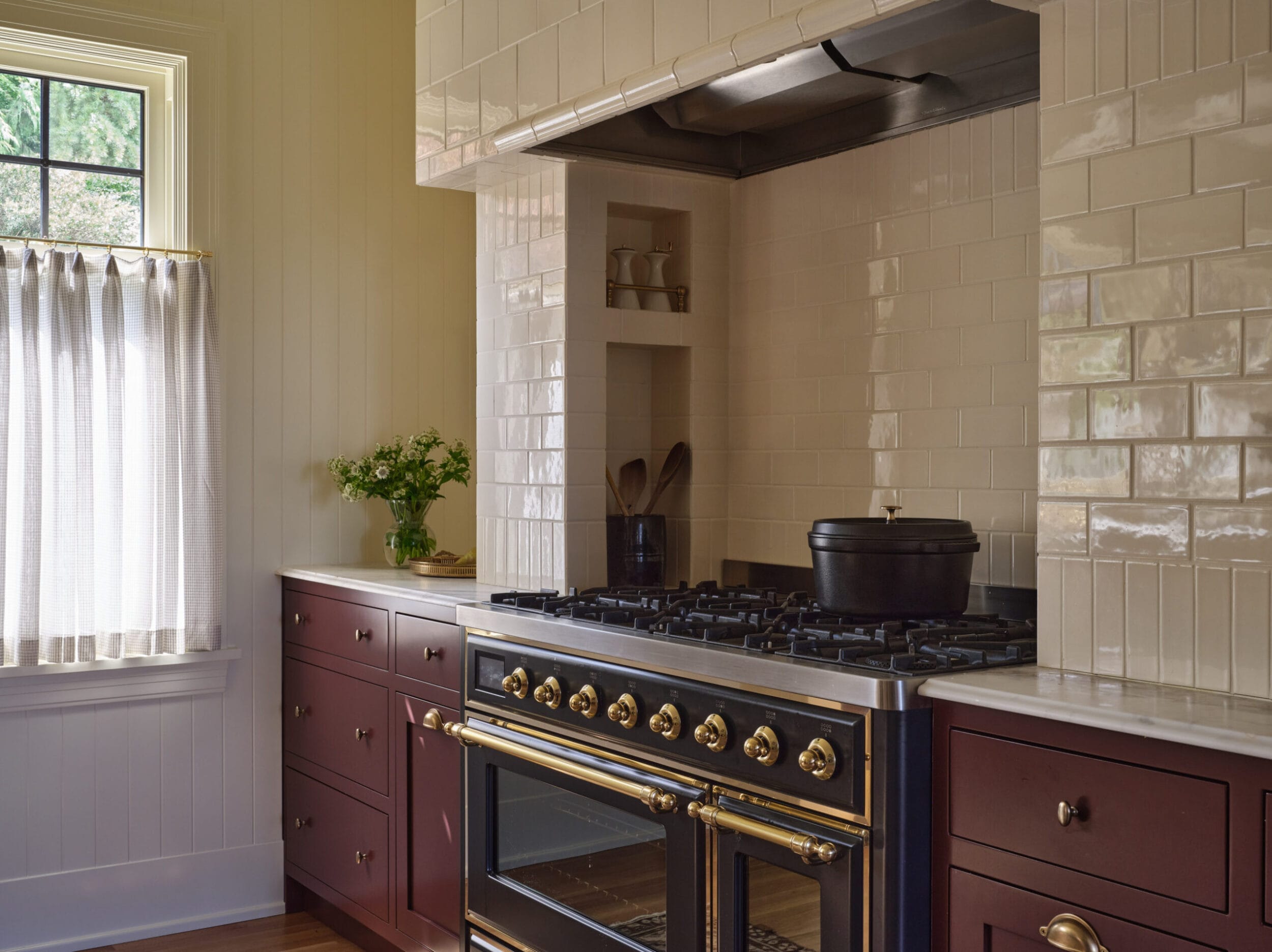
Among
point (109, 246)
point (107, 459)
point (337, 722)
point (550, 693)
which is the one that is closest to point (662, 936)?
point (550, 693)

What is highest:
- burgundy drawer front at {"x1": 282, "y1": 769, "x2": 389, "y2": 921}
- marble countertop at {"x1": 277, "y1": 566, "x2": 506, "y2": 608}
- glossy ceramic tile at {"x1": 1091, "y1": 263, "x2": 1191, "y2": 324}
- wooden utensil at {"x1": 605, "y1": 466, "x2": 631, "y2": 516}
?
glossy ceramic tile at {"x1": 1091, "y1": 263, "x2": 1191, "y2": 324}

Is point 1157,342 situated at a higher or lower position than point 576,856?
higher

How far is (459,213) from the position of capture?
4090 millimetres

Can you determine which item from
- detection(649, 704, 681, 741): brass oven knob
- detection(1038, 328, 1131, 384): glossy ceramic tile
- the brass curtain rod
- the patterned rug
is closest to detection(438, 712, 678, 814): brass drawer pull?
detection(649, 704, 681, 741): brass oven knob

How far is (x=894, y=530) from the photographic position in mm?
2193

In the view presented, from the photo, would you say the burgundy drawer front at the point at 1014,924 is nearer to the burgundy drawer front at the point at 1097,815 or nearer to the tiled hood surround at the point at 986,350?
the burgundy drawer front at the point at 1097,815

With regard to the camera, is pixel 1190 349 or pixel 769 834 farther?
pixel 769 834

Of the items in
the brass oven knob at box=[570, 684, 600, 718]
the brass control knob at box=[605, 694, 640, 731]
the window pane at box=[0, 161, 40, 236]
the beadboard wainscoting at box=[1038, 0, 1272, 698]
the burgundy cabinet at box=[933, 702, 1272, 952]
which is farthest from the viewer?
the window pane at box=[0, 161, 40, 236]

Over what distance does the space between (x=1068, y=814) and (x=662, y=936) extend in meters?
0.89

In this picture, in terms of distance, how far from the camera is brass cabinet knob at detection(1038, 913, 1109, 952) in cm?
149

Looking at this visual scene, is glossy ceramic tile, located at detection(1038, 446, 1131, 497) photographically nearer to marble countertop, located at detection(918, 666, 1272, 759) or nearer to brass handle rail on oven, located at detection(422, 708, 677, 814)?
marble countertop, located at detection(918, 666, 1272, 759)

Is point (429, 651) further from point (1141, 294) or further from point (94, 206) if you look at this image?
point (1141, 294)

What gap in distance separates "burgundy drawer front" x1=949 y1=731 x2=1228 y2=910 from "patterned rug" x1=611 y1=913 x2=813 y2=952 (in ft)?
1.29

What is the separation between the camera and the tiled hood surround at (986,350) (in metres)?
1.64
